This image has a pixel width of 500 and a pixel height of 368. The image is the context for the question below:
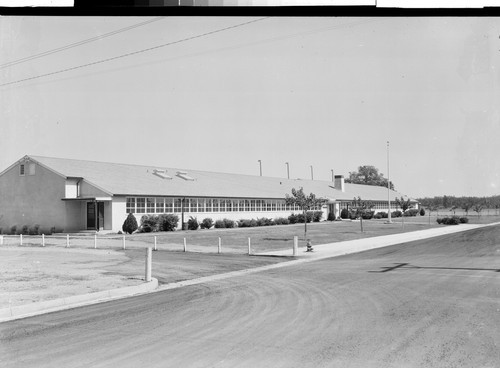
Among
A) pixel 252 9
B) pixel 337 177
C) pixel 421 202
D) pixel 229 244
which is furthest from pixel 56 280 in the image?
pixel 421 202

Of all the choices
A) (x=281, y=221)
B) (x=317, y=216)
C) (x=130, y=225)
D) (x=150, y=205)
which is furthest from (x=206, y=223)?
(x=317, y=216)

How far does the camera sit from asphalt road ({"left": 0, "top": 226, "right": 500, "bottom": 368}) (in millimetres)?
5715

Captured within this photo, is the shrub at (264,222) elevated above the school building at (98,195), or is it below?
below

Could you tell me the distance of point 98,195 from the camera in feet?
110

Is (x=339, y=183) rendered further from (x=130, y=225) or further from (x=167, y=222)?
(x=130, y=225)

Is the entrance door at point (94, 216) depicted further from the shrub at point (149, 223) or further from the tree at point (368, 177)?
the tree at point (368, 177)

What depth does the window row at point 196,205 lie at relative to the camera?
36.2 meters

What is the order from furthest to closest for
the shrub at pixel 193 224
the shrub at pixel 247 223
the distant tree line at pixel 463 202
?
1. the distant tree line at pixel 463 202
2. the shrub at pixel 247 223
3. the shrub at pixel 193 224

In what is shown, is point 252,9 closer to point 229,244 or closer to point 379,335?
point 379,335

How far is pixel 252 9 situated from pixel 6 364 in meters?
5.20

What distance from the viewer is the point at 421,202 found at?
308 feet

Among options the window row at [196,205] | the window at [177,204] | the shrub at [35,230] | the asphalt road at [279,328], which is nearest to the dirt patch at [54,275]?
the asphalt road at [279,328]

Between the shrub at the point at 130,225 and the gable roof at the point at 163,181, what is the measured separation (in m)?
1.89

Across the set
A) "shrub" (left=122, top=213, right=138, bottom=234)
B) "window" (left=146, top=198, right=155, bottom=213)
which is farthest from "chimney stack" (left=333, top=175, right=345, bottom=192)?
"shrub" (left=122, top=213, right=138, bottom=234)
